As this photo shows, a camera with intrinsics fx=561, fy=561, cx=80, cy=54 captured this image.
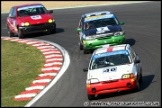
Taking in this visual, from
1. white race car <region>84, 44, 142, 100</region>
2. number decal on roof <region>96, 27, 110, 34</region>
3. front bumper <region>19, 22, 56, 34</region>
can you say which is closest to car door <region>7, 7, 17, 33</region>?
front bumper <region>19, 22, 56, 34</region>

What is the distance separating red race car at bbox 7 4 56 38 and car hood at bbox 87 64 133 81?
41.2ft

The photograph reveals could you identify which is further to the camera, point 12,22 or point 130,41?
point 12,22

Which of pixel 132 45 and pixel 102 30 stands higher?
pixel 102 30

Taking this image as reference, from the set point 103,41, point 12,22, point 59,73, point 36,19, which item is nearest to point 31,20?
point 36,19

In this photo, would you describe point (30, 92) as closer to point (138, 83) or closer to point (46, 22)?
point (138, 83)

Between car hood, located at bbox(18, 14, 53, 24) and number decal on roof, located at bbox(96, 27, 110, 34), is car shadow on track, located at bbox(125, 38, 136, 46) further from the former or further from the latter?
car hood, located at bbox(18, 14, 53, 24)

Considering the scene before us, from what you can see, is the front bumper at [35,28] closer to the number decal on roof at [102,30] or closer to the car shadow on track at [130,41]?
the car shadow on track at [130,41]

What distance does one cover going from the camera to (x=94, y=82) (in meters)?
14.2

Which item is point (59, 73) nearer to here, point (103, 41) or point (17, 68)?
point (17, 68)

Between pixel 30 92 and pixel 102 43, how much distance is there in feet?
20.1

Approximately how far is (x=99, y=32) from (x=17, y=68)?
12.1 feet

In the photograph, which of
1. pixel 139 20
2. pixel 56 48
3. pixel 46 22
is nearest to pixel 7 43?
pixel 46 22

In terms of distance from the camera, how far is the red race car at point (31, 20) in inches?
1064

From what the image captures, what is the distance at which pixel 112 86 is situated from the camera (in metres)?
14.0
